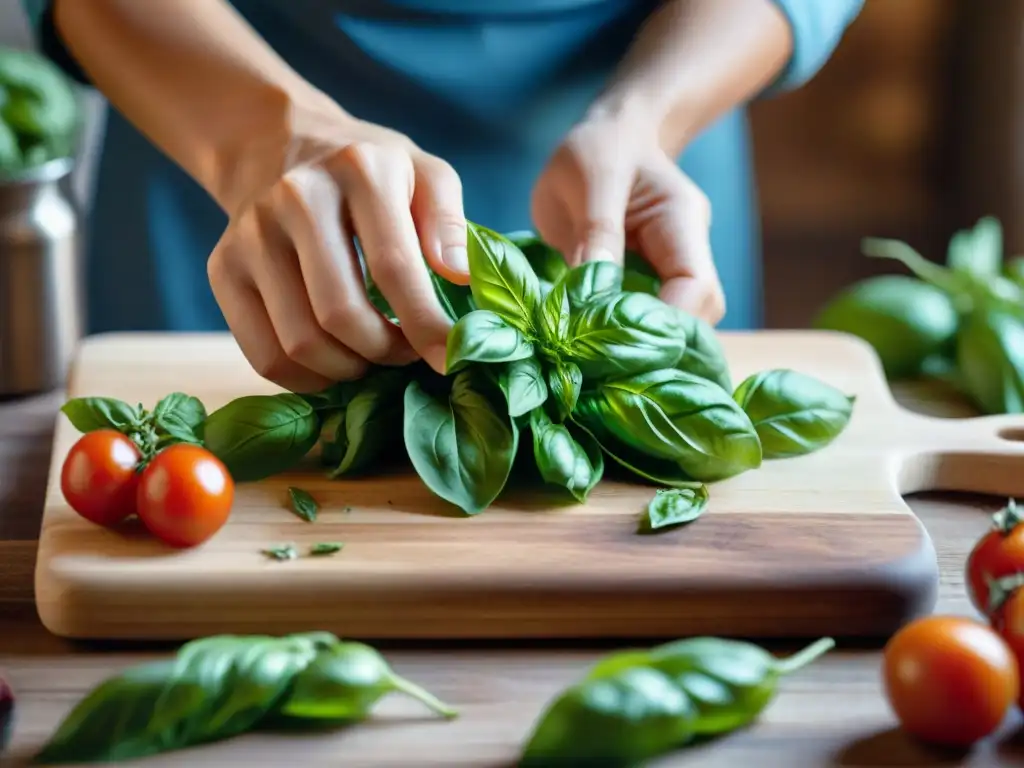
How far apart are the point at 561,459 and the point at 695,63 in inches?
27.6

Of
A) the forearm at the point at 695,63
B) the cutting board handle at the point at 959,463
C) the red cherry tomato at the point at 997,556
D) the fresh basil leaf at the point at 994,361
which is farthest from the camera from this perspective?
the forearm at the point at 695,63

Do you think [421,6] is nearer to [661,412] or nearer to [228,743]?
[661,412]

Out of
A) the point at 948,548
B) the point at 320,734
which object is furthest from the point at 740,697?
the point at 948,548

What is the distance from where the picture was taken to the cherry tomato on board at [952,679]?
2.42 ft

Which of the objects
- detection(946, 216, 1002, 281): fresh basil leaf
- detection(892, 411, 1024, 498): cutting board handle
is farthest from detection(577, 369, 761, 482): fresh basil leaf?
detection(946, 216, 1002, 281): fresh basil leaf

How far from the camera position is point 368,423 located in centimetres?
108

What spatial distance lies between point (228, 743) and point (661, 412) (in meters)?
0.44

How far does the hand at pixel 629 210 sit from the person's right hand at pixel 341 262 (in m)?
0.18

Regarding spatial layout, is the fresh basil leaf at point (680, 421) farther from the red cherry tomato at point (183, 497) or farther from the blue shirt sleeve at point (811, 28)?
the blue shirt sleeve at point (811, 28)

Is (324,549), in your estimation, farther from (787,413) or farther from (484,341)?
(787,413)

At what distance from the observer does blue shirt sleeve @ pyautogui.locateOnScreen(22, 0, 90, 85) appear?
4.87 ft

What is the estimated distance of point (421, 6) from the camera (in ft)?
5.18

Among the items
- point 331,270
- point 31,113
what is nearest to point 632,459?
point 331,270

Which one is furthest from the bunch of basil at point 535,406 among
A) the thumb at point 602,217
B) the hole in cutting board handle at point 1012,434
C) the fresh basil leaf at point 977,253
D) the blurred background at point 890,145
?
the blurred background at point 890,145
